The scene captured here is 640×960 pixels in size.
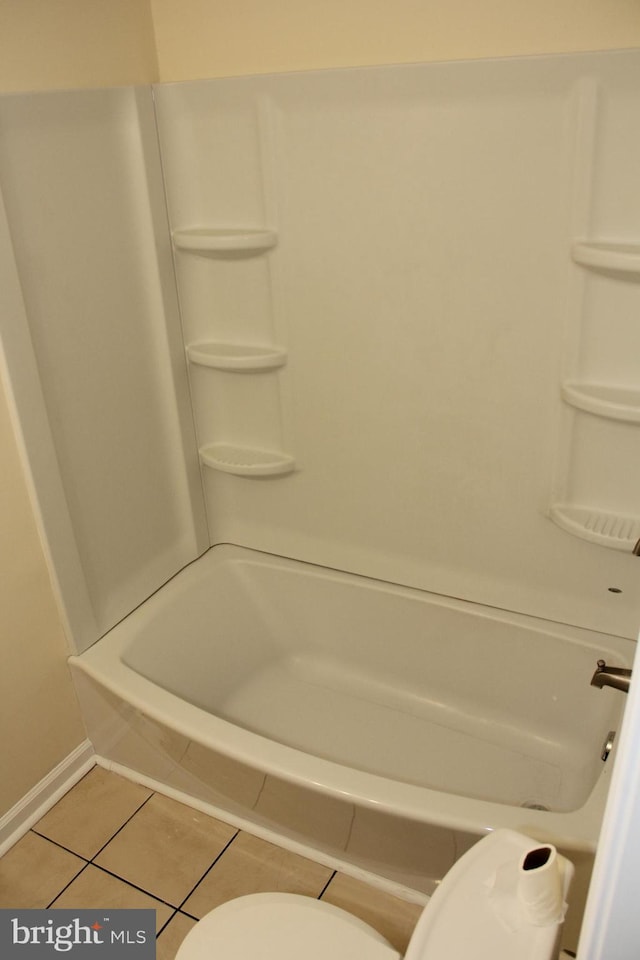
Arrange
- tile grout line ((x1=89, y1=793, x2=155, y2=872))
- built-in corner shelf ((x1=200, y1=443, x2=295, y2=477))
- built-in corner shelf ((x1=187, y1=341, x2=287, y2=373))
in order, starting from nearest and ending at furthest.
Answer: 1. tile grout line ((x1=89, y1=793, x2=155, y2=872))
2. built-in corner shelf ((x1=187, y1=341, x2=287, y2=373))
3. built-in corner shelf ((x1=200, y1=443, x2=295, y2=477))

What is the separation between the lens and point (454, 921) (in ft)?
3.35

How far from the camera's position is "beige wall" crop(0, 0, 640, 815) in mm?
1523

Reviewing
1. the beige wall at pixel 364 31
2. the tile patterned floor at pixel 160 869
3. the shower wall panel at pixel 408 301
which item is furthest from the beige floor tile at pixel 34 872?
the beige wall at pixel 364 31

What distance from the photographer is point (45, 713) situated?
197 centimetres

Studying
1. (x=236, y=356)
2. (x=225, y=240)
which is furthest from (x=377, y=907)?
(x=225, y=240)

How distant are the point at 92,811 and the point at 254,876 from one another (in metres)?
0.49

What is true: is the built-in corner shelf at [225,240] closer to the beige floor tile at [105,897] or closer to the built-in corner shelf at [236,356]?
the built-in corner shelf at [236,356]

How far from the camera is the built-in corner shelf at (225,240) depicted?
191cm

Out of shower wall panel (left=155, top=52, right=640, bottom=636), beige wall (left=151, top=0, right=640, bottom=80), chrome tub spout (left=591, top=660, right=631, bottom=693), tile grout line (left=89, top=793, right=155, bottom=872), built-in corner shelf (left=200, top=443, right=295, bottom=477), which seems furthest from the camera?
built-in corner shelf (left=200, top=443, right=295, bottom=477)

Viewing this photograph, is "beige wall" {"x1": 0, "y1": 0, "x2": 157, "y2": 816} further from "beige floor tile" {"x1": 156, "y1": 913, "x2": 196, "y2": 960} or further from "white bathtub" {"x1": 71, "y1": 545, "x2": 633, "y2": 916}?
"beige floor tile" {"x1": 156, "y1": 913, "x2": 196, "y2": 960}

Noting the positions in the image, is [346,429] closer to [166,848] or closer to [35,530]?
[35,530]

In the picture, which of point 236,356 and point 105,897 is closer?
point 105,897
